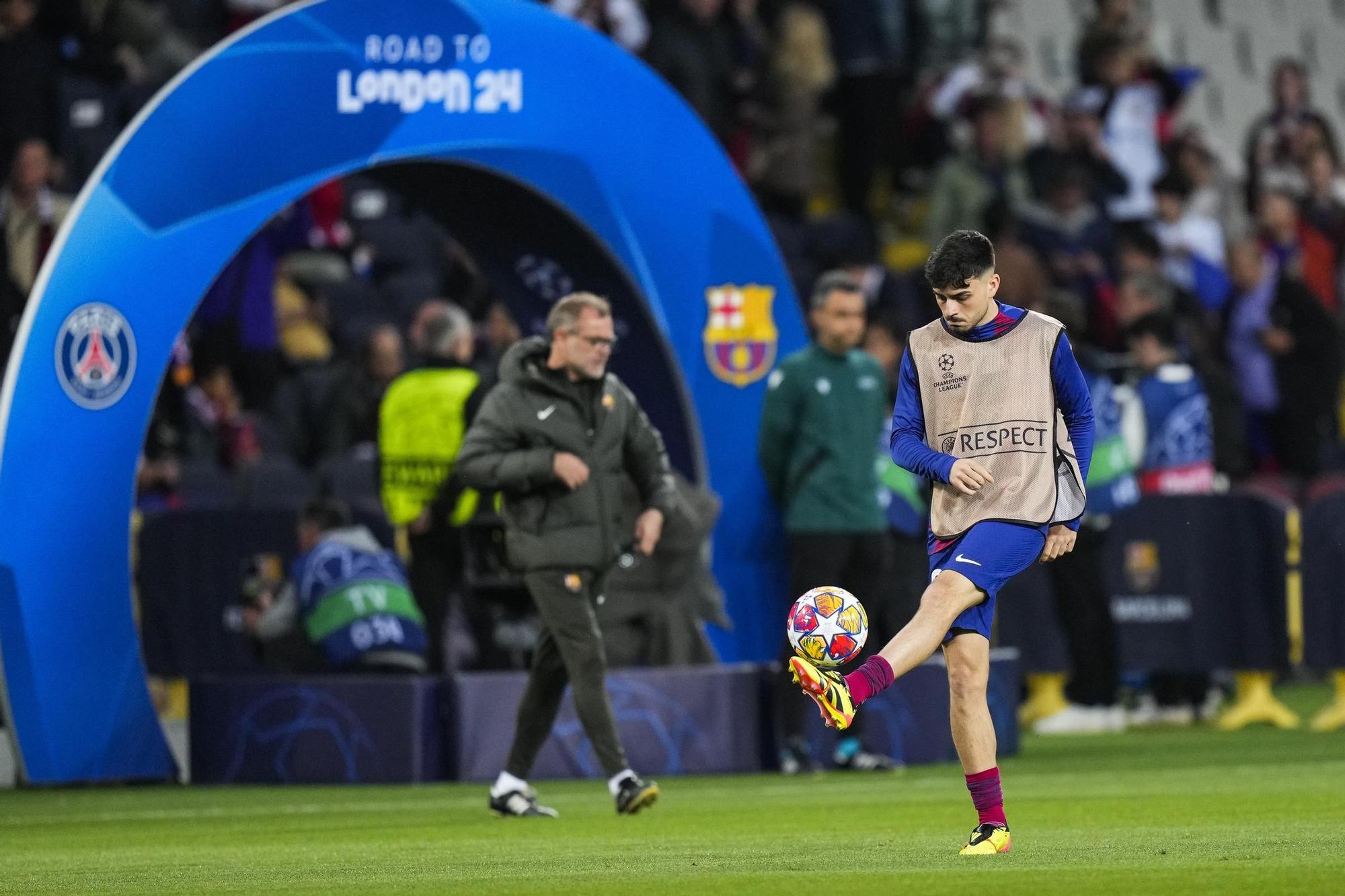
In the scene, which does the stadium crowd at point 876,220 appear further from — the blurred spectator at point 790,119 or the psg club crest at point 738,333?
the psg club crest at point 738,333

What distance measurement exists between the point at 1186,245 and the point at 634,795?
1396cm

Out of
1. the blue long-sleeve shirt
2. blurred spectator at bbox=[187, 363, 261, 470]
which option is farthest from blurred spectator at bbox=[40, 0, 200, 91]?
the blue long-sleeve shirt

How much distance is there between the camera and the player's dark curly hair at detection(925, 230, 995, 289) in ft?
28.7

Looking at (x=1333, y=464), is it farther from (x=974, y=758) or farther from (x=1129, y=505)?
(x=974, y=758)

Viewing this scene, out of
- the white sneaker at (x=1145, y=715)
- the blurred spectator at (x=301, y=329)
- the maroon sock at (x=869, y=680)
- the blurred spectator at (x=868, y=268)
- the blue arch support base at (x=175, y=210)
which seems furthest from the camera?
the blurred spectator at (x=868, y=268)

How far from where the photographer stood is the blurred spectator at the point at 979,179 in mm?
22828

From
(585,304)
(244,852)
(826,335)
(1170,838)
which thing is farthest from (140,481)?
(1170,838)

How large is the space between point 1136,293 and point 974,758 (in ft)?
31.2

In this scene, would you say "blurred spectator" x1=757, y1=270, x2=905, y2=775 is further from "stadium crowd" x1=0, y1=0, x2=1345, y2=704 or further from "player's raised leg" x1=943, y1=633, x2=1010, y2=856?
"player's raised leg" x1=943, y1=633, x2=1010, y2=856

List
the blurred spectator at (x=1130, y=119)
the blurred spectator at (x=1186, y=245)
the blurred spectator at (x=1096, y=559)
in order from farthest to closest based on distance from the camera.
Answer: the blurred spectator at (x=1130, y=119), the blurred spectator at (x=1186, y=245), the blurred spectator at (x=1096, y=559)

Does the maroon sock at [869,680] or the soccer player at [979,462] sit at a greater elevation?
the soccer player at [979,462]

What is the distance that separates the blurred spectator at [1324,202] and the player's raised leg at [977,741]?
1630 centimetres

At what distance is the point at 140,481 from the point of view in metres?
18.5

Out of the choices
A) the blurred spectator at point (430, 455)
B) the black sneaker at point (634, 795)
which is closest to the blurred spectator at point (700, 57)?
the blurred spectator at point (430, 455)
